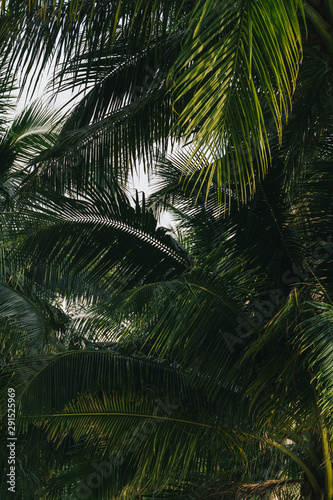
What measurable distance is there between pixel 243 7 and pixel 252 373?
250 centimetres

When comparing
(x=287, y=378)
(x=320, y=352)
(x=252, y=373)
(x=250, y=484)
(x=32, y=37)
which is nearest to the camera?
(x=320, y=352)

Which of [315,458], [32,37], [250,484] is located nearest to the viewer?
[32,37]

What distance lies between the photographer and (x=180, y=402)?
431cm

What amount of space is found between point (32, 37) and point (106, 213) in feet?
4.49

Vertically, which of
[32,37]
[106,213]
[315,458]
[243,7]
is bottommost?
[315,458]

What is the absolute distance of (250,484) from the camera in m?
4.82

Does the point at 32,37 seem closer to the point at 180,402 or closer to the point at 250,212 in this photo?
the point at 250,212

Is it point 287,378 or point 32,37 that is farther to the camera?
point 32,37

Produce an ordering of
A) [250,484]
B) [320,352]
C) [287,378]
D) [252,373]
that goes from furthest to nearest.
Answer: [250,484] < [252,373] < [287,378] < [320,352]

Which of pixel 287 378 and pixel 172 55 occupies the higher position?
pixel 172 55

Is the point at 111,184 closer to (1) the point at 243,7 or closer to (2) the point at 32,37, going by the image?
(2) the point at 32,37

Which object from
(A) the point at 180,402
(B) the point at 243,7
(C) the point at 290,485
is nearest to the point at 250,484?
(C) the point at 290,485

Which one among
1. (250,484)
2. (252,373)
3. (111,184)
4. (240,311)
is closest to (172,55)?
(111,184)

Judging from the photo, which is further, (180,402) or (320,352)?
(180,402)
